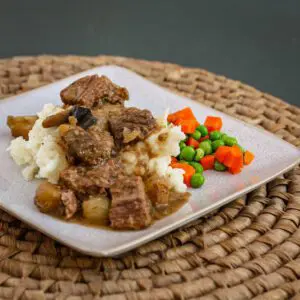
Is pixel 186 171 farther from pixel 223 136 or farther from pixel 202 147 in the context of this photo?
pixel 223 136

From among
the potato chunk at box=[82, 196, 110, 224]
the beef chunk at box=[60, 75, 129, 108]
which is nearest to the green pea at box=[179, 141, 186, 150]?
the beef chunk at box=[60, 75, 129, 108]

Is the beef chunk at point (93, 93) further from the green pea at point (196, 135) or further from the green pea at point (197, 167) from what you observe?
the green pea at point (197, 167)

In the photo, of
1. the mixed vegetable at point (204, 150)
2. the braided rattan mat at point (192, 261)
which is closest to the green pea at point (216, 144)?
the mixed vegetable at point (204, 150)

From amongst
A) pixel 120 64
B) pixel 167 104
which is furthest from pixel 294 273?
pixel 120 64

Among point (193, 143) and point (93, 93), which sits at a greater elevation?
point (93, 93)

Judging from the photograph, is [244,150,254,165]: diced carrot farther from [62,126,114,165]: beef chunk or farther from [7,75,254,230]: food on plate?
[62,126,114,165]: beef chunk

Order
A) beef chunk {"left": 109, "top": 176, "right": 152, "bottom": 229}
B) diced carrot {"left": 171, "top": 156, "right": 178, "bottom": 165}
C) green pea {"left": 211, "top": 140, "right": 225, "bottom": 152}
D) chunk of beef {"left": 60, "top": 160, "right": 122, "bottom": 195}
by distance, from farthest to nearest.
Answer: green pea {"left": 211, "top": 140, "right": 225, "bottom": 152} → diced carrot {"left": 171, "top": 156, "right": 178, "bottom": 165} → chunk of beef {"left": 60, "top": 160, "right": 122, "bottom": 195} → beef chunk {"left": 109, "top": 176, "right": 152, "bottom": 229}

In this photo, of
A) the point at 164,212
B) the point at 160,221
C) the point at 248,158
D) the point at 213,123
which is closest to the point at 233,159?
the point at 248,158

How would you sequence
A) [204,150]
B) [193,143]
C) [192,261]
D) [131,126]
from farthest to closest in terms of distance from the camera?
[193,143], [204,150], [131,126], [192,261]
